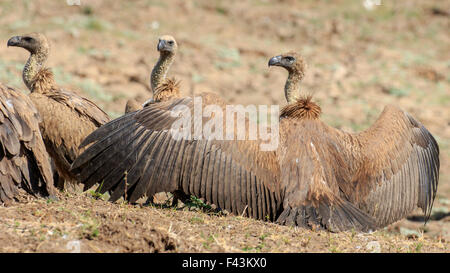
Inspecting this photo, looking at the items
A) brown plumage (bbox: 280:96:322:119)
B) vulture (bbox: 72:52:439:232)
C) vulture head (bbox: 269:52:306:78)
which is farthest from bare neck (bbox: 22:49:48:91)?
brown plumage (bbox: 280:96:322:119)

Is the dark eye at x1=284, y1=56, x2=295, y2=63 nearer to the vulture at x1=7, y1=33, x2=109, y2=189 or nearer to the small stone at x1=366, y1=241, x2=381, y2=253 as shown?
the vulture at x1=7, y1=33, x2=109, y2=189

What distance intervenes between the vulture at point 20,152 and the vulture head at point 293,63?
3.22m

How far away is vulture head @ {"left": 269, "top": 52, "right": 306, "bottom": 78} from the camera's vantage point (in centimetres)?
827

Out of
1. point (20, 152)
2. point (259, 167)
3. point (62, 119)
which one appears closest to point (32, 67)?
point (62, 119)

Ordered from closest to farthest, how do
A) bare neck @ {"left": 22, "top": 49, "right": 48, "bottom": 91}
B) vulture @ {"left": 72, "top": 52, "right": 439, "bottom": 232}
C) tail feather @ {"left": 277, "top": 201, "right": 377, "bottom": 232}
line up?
tail feather @ {"left": 277, "top": 201, "right": 377, "bottom": 232} → vulture @ {"left": 72, "top": 52, "right": 439, "bottom": 232} → bare neck @ {"left": 22, "top": 49, "right": 48, "bottom": 91}

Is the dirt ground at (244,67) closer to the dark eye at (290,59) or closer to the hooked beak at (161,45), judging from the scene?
the hooked beak at (161,45)

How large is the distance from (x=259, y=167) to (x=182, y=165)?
71 centimetres

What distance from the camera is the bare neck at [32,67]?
310 inches

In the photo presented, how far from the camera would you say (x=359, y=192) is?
6590 mm

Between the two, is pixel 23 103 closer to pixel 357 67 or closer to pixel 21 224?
pixel 21 224

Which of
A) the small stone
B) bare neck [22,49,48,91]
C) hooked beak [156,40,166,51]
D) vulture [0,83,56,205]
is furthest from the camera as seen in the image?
hooked beak [156,40,166,51]

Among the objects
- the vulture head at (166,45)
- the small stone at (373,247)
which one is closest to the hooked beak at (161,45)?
the vulture head at (166,45)

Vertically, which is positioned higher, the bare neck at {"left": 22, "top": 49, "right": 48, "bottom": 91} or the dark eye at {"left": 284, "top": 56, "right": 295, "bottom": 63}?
the dark eye at {"left": 284, "top": 56, "right": 295, "bottom": 63}

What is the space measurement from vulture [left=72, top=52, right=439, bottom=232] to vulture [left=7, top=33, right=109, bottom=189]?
0.50 meters
